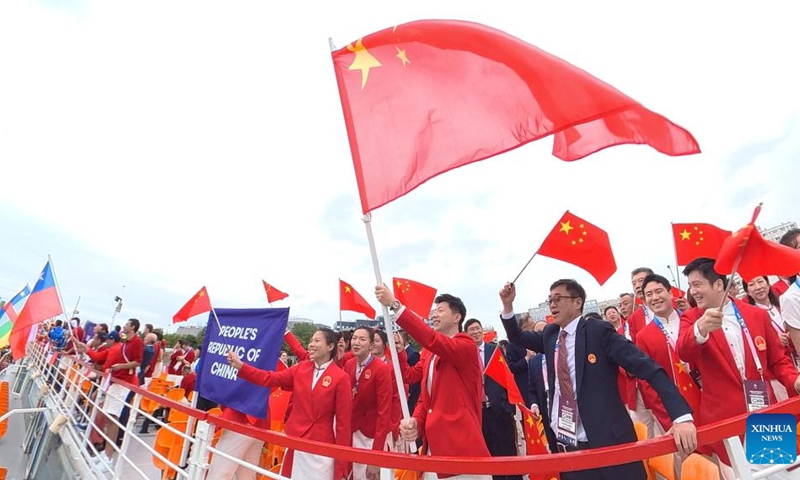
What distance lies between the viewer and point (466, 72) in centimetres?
245

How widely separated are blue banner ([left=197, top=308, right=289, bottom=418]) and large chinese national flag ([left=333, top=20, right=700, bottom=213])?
2066 mm

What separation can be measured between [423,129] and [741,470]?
2034mm

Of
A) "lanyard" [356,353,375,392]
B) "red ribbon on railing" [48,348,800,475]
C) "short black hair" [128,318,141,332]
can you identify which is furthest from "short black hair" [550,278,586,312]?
"short black hair" [128,318,141,332]

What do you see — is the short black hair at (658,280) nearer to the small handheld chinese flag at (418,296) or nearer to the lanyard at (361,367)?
the lanyard at (361,367)

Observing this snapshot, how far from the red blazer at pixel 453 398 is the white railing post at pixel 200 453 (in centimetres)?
142

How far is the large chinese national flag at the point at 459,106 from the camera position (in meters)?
2.05

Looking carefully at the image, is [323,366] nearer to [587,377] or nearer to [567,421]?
[567,421]

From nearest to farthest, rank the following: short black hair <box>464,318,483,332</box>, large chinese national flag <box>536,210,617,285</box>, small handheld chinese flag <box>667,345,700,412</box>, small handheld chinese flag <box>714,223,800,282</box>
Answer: small handheld chinese flag <box>714,223,800,282</box>, small handheld chinese flag <box>667,345,700,412</box>, large chinese national flag <box>536,210,617,285</box>, short black hair <box>464,318,483,332</box>

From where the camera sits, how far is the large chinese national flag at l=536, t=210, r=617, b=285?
332cm

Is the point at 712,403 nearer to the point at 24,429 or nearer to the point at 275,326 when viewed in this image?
the point at 275,326

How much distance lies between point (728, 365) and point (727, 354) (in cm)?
7

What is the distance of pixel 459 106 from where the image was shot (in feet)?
7.91

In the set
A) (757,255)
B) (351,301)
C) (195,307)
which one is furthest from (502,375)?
(351,301)

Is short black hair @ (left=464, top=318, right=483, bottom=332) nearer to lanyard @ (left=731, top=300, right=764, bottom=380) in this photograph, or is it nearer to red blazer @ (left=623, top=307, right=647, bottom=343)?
red blazer @ (left=623, top=307, right=647, bottom=343)
